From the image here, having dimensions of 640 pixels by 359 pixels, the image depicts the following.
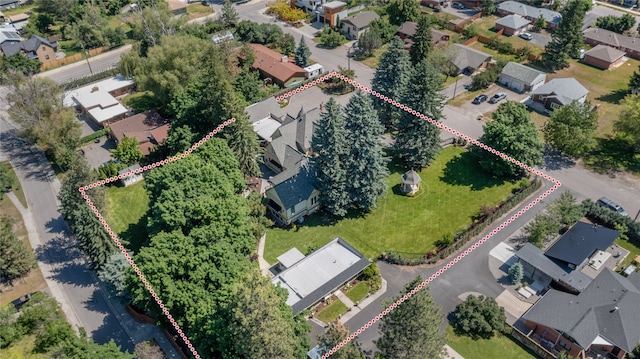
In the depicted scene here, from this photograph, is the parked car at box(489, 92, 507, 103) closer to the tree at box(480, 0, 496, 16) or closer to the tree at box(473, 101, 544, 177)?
the tree at box(473, 101, 544, 177)

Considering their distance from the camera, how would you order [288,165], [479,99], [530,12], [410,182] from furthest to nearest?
[530,12] → [479,99] → [288,165] → [410,182]

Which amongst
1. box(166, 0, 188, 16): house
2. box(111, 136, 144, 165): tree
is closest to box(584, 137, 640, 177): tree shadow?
box(111, 136, 144, 165): tree

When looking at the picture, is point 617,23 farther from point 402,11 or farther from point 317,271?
point 317,271

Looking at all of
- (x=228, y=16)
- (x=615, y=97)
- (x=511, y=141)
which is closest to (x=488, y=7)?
(x=615, y=97)

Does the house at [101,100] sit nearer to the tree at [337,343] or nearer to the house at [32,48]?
the house at [32,48]

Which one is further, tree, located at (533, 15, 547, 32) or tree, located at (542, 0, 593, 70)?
tree, located at (533, 15, 547, 32)
